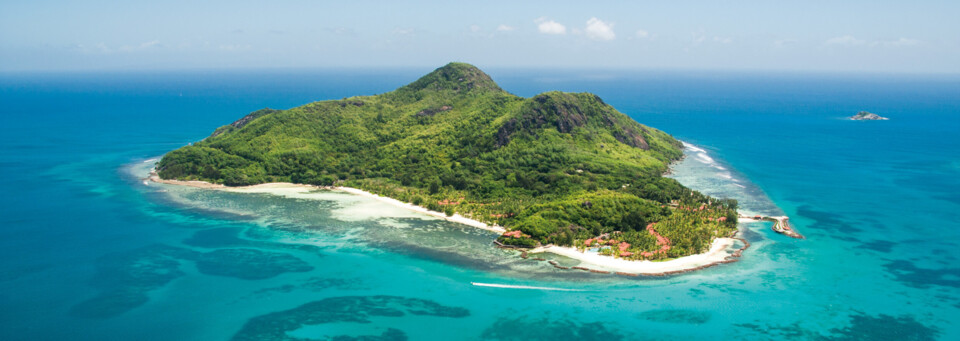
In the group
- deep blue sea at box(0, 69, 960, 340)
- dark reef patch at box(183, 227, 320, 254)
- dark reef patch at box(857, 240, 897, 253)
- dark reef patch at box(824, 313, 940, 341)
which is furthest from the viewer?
dark reef patch at box(183, 227, 320, 254)

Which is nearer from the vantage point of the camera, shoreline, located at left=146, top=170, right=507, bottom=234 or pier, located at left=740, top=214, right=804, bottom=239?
pier, located at left=740, top=214, right=804, bottom=239

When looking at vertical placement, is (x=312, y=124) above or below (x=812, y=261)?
above

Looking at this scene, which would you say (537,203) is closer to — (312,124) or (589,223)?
(589,223)

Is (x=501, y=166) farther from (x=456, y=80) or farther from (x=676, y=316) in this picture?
(x=456, y=80)

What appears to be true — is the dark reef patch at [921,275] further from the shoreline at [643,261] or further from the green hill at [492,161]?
the green hill at [492,161]

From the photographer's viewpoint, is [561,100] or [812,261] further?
[561,100]

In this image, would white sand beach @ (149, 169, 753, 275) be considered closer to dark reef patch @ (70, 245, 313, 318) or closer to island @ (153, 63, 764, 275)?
island @ (153, 63, 764, 275)

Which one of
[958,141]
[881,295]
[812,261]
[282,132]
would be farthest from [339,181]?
[958,141]

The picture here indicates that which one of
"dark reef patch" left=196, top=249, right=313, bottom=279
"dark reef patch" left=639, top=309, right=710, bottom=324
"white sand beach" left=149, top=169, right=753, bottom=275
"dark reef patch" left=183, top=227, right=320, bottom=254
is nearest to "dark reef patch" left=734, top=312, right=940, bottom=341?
"dark reef patch" left=639, top=309, right=710, bottom=324
